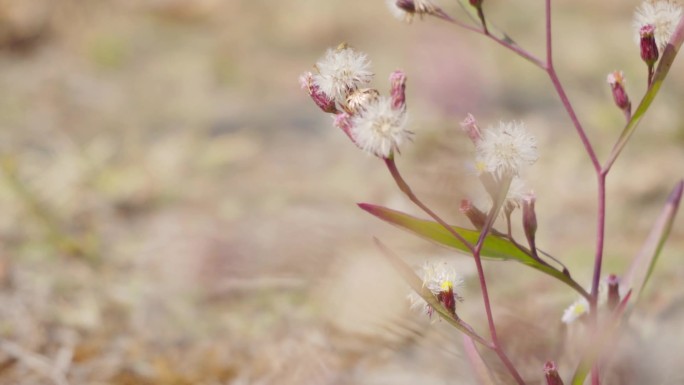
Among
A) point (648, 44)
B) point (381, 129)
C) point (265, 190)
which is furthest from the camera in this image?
point (265, 190)

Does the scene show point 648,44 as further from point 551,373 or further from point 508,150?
point 551,373

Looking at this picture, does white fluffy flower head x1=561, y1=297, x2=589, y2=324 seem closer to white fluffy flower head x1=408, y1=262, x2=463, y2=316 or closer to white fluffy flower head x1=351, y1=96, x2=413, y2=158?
white fluffy flower head x1=408, y1=262, x2=463, y2=316

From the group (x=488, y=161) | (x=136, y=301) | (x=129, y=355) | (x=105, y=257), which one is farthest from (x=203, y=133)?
(x=488, y=161)

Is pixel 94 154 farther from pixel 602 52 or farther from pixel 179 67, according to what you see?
pixel 602 52

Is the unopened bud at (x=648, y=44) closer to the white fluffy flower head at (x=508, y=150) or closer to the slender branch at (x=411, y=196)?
the white fluffy flower head at (x=508, y=150)

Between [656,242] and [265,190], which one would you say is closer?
[656,242]

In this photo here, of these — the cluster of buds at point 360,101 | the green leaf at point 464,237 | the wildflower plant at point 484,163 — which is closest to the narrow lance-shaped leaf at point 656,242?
the wildflower plant at point 484,163

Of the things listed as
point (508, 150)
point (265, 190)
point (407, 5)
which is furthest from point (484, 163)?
point (265, 190)
